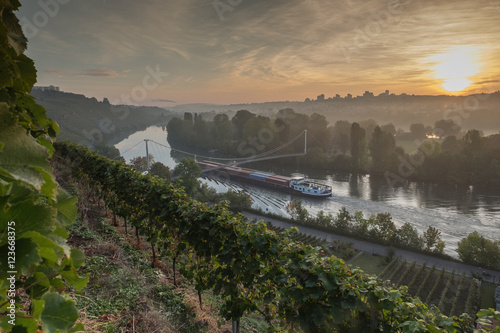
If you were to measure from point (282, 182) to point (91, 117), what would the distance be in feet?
185

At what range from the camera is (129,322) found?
8.89 feet

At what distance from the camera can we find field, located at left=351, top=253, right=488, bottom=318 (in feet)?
58.3

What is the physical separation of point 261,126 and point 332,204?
28850 millimetres

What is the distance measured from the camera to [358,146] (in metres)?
48.3

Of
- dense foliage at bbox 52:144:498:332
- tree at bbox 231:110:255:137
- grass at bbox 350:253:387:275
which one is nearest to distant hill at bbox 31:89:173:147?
tree at bbox 231:110:255:137

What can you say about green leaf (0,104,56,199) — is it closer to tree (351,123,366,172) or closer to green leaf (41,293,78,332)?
green leaf (41,293,78,332)

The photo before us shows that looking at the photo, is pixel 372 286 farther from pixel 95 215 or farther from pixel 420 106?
pixel 420 106

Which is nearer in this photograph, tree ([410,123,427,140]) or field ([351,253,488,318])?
field ([351,253,488,318])

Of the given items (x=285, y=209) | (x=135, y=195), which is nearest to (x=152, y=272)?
(x=135, y=195)

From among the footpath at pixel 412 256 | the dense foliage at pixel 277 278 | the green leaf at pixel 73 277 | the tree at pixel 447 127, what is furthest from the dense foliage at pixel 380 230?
the tree at pixel 447 127

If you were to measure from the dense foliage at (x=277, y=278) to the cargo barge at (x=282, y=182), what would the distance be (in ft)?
114

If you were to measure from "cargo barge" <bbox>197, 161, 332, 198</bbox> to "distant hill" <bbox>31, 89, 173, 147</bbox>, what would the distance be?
22.0 metres

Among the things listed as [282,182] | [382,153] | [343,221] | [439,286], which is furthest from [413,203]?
[439,286]

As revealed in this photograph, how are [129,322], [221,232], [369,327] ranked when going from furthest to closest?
[221,232] → [129,322] → [369,327]
